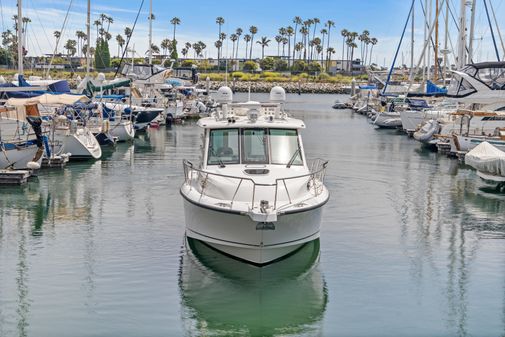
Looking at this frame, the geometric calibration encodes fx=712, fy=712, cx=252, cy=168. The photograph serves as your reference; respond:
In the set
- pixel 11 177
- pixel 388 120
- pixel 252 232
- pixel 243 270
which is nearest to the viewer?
pixel 252 232

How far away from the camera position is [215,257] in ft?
62.7

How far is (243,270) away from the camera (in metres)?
18.0

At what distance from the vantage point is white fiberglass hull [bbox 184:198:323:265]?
16.9m

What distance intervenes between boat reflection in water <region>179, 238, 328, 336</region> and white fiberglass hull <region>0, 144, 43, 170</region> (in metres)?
14.9

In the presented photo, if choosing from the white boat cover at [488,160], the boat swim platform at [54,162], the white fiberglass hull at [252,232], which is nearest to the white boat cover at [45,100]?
the boat swim platform at [54,162]

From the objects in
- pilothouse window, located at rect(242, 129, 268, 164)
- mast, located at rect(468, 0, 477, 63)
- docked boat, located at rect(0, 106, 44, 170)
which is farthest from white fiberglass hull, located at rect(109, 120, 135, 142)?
Result: pilothouse window, located at rect(242, 129, 268, 164)

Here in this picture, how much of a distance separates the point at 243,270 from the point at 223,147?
3.70 m

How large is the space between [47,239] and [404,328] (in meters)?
11.7

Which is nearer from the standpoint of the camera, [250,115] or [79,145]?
[250,115]

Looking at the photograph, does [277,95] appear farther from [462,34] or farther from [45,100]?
[462,34]

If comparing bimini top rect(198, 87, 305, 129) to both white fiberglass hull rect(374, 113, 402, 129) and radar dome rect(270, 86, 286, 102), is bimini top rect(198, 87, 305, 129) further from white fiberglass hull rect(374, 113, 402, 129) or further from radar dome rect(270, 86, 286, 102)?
white fiberglass hull rect(374, 113, 402, 129)

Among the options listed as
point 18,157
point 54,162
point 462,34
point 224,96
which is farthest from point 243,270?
point 462,34

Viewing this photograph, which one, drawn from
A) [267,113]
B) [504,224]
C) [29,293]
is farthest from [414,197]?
[29,293]

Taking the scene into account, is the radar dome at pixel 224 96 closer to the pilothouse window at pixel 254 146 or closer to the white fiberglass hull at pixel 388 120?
the pilothouse window at pixel 254 146
